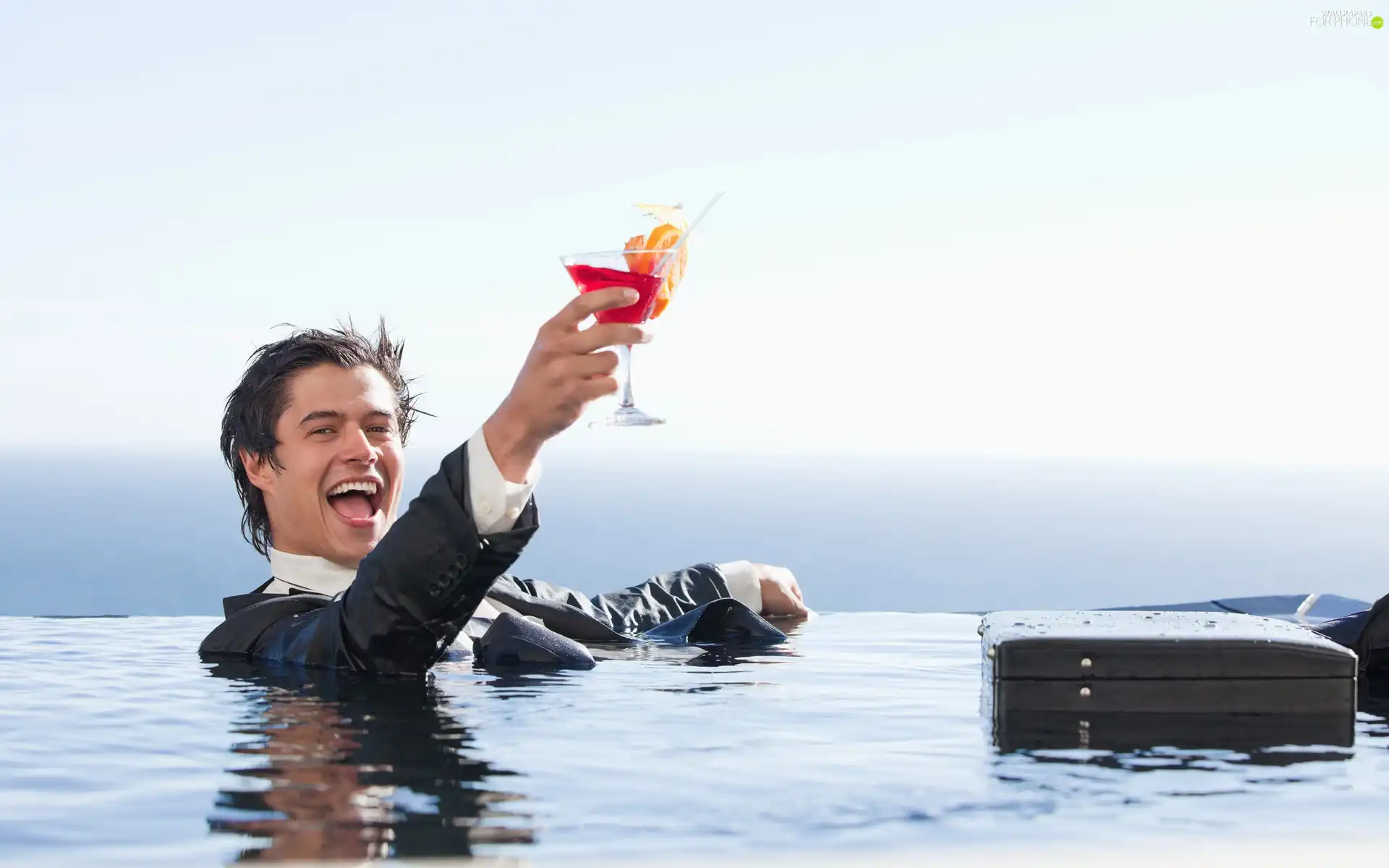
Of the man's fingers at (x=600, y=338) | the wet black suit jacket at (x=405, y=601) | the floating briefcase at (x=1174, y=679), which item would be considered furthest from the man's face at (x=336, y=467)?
the floating briefcase at (x=1174, y=679)

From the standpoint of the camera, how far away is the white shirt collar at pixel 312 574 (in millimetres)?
4887

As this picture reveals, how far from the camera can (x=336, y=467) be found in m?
4.81

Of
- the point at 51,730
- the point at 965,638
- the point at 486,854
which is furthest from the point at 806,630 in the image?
the point at 486,854

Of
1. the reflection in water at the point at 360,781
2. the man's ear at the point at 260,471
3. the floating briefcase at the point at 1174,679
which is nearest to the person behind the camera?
the reflection in water at the point at 360,781

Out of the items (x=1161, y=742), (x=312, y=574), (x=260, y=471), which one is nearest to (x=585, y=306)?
(x=1161, y=742)

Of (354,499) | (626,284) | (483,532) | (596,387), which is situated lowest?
(483,532)

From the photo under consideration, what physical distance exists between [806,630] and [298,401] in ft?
6.92

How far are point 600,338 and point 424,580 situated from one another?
778 mm

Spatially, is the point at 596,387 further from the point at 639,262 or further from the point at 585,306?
the point at 639,262

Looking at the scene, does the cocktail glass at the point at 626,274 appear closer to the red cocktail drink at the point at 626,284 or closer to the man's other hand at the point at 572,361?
the red cocktail drink at the point at 626,284

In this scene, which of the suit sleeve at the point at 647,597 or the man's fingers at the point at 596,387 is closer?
the man's fingers at the point at 596,387

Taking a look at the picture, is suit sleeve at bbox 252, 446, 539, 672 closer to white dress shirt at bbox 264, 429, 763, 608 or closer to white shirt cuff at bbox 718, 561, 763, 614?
white dress shirt at bbox 264, 429, 763, 608

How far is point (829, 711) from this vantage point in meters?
3.56

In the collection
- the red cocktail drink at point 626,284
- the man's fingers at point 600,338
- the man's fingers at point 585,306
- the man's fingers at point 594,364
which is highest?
the red cocktail drink at point 626,284
